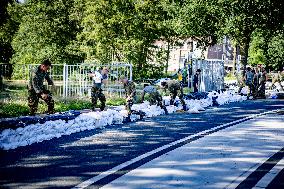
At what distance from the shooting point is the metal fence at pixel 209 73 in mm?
22281

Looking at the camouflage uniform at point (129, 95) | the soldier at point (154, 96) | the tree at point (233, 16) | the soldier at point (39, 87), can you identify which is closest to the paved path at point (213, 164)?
the camouflage uniform at point (129, 95)

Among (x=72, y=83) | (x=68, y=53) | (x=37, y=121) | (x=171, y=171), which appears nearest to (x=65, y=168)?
(x=171, y=171)

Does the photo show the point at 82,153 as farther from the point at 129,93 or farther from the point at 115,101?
the point at 115,101

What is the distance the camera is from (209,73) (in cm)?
2306

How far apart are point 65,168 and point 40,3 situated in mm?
32104

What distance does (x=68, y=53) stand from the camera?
35562 mm

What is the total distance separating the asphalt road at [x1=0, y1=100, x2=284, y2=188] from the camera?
17.9 ft

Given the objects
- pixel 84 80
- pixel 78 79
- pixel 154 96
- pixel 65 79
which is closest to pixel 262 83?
pixel 154 96

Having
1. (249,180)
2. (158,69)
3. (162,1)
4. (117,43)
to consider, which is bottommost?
(249,180)

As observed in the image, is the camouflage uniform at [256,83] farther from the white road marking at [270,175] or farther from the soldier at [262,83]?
the white road marking at [270,175]

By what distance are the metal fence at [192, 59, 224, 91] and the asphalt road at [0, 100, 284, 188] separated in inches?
449

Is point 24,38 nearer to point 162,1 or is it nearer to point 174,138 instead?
point 162,1

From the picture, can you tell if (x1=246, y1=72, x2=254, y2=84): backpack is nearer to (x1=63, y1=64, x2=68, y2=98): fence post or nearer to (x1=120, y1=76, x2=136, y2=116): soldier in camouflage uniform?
(x1=63, y1=64, x2=68, y2=98): fence post

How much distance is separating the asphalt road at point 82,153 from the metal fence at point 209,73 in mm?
11404
